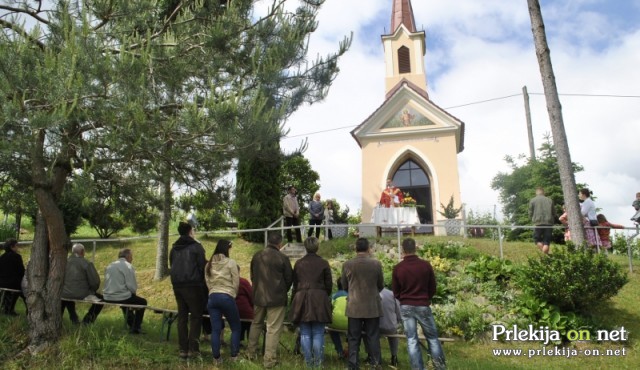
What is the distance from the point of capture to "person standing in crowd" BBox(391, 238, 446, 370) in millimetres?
5320

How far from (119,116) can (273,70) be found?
6.74 feet

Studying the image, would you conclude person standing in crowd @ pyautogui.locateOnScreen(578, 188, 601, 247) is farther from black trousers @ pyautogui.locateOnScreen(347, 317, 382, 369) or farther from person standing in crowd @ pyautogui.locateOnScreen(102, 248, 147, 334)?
person standing in crowd @ pyautogui.locateOnScreen(102, 248, 147, 334)

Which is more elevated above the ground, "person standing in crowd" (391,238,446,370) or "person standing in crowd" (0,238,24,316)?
"person standing in crowd" (0,238,24,316)

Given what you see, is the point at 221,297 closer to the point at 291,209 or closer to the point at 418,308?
the point at 418,308

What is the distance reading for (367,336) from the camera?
5.46 meters

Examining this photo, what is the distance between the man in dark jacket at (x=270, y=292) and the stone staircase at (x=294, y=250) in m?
5.24

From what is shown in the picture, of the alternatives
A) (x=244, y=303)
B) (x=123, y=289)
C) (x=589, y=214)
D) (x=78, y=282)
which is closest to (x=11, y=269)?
(x=78, y=282)

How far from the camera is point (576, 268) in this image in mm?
6969

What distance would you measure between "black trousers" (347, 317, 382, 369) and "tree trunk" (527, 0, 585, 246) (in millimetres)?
4626

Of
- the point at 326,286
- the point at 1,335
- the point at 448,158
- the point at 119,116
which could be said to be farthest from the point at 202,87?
the point at 448,158

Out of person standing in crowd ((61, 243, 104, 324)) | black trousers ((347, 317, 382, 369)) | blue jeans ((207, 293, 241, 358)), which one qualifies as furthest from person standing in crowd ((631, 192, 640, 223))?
person standing in crowd ((61, 243, 104, 324))

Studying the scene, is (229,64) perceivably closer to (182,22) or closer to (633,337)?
(182,22)

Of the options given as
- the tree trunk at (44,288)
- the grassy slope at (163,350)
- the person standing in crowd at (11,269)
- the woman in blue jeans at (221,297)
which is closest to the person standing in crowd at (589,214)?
the grassy slope at (163,350)

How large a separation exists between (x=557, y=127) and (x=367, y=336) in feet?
18.1
